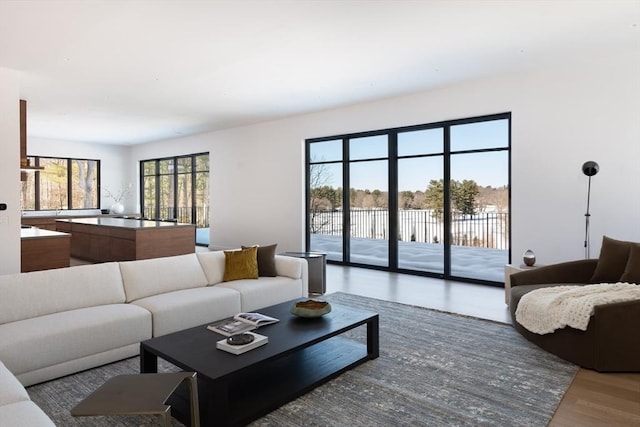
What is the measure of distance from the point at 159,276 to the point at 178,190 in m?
8.14

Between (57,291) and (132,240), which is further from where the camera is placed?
(132,240)

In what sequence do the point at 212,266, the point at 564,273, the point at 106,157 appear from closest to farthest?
1. the point at 564,273
2. the point at 212,266
3. the point at 106,157

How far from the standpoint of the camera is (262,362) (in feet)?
8.14

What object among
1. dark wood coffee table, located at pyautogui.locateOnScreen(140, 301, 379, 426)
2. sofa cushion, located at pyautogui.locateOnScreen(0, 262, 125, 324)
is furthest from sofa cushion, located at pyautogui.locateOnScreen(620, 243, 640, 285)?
sofa cushion, located at pyautogui.locateOnScreen(0, 262, 125, 324)

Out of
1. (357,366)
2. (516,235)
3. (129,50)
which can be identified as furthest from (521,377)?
(129,50)

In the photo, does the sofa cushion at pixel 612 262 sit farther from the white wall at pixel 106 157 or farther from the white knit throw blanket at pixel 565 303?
the white wall at pixel 106 157

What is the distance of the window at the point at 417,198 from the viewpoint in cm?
627

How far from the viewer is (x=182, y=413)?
2428 mm

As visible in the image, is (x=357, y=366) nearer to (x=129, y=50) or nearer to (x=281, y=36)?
(x=281, y=36)

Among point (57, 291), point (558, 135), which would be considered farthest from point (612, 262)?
point (57, 291)

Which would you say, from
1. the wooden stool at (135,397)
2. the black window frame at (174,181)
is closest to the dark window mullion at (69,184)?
the black window frame at (174,181)

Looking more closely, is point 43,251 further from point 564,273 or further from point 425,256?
point 564,273

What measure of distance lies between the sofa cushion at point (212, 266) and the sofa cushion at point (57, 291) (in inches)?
36.0

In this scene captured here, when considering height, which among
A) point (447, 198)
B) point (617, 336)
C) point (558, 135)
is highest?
point (558, 135)
